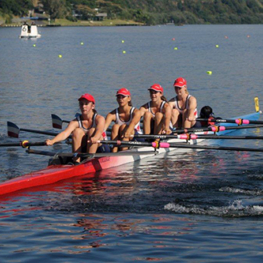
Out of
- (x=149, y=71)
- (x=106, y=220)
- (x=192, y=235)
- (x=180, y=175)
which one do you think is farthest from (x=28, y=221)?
(x=149, y=71)

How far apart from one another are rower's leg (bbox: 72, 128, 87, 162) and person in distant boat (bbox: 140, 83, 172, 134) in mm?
2647

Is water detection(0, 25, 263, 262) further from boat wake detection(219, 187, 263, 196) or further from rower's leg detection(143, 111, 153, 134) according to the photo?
rower's leg detection(143, 111, 153, 134)

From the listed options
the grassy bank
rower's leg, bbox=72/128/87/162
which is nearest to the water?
rower's leg, bbox=72/128/87/162

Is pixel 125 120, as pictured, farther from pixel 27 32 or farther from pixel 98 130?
pixel 27 32

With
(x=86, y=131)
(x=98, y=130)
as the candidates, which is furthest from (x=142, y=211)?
(x=86, y=131)

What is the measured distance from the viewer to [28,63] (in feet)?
175

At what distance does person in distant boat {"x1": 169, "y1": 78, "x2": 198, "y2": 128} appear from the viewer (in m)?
18.3

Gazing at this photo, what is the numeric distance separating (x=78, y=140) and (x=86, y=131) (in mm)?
278

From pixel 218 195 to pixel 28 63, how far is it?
4197 cm

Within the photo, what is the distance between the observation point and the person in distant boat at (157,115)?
16.9m

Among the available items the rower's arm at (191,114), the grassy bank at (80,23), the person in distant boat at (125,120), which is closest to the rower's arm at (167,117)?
the person in distant boat at (125,120)

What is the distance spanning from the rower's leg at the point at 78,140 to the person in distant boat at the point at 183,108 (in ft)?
14.5

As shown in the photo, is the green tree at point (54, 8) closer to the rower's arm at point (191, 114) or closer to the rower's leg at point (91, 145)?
the rower's arm at point (191, 114)

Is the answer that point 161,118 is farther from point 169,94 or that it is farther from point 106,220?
point 169,94
